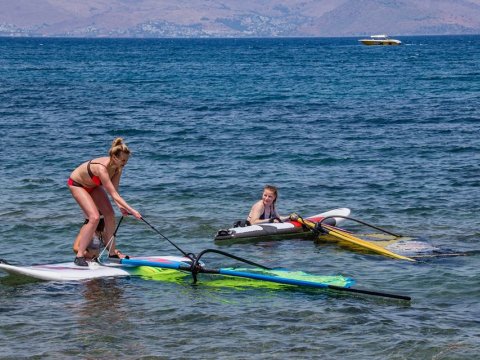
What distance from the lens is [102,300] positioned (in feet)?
42.4

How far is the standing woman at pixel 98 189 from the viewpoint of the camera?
521 inches

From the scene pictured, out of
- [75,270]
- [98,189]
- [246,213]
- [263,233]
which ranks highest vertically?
[98,189]

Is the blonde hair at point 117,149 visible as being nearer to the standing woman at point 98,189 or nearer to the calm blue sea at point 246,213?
the standing woman at point 98,189

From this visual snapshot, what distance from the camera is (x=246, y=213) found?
19984 millimetres

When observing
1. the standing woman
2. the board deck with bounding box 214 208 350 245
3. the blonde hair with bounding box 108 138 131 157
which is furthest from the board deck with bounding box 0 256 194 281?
the board deck with bounding box 214 208 350 245

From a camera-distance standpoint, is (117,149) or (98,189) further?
(98,189)

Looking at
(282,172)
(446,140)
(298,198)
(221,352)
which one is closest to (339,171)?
(282,172)

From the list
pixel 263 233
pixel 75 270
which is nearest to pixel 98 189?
pixel 75 270

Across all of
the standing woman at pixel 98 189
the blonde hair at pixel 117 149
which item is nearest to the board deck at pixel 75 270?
the standing woman at pixel 98 189

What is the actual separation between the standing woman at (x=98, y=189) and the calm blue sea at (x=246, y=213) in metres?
0.88

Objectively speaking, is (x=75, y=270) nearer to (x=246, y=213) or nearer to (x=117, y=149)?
(x=117, y=149)

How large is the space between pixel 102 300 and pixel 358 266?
460 centimetres

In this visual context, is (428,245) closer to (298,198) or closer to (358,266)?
(358,266)

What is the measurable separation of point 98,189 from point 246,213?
648cm
